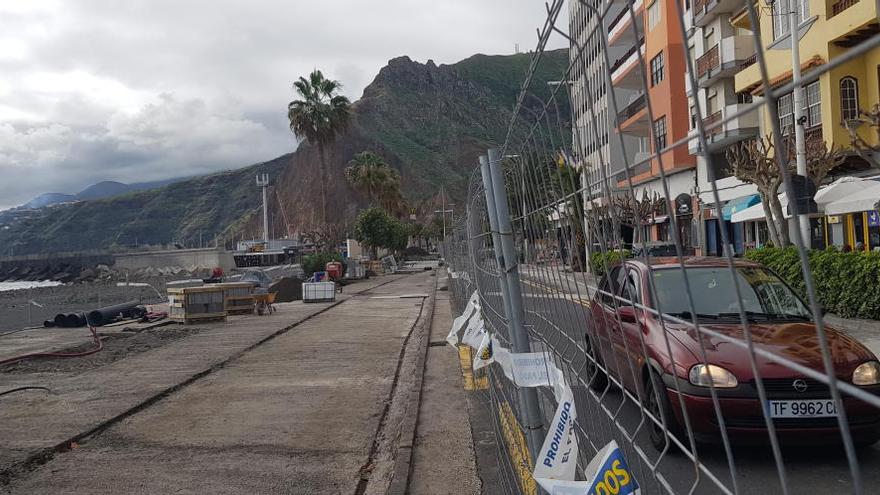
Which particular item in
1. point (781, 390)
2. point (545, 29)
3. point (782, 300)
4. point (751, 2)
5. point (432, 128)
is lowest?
point (781, 390)

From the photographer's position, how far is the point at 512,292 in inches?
116

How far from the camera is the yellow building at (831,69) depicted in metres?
2.25

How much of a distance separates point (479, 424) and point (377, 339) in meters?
6.94

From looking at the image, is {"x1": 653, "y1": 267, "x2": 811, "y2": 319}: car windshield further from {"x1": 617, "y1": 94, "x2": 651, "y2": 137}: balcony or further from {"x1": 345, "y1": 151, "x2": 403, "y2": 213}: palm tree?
{"x1": 345, "y1": 151, "x2": 403, "y2": 213}: palm tree

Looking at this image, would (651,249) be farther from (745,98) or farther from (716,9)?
(745,98)

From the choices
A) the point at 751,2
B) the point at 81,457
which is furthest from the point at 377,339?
the point at 751,2

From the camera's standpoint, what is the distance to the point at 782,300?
5.00 m

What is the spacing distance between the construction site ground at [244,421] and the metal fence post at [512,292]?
2305mm

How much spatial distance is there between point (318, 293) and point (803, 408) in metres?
21.9

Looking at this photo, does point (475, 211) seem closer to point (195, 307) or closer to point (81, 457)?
point (81, 457)

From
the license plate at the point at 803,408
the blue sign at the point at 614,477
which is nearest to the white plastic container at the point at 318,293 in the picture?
the license plate at the point at 803,408

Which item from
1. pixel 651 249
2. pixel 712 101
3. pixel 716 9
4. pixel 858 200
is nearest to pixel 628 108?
pixel 716 9

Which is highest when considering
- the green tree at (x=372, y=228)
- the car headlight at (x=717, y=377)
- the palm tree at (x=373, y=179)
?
the palm tree at (x=373, y=179)

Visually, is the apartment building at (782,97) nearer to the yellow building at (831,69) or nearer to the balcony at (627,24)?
the yellow building at (831,69)
